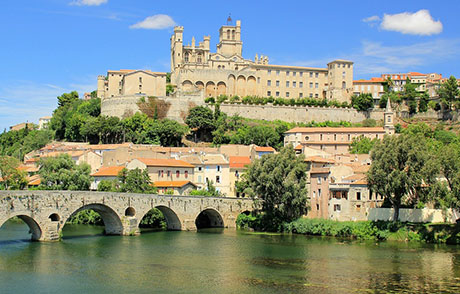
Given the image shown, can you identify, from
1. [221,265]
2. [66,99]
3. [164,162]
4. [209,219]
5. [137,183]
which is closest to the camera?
[221,265]

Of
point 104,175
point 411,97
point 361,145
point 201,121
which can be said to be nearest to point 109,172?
point 104,175

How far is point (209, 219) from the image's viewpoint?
59.3 m

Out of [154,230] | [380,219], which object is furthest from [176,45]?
[380,219]

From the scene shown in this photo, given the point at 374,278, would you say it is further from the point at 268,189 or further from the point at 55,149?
the point at 55,149

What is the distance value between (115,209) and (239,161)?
24882mm

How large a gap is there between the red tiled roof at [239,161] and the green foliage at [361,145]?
1425cm

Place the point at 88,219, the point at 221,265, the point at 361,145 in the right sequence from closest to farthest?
the point at 221,265 → the point at 88,219 → the point at 361,145

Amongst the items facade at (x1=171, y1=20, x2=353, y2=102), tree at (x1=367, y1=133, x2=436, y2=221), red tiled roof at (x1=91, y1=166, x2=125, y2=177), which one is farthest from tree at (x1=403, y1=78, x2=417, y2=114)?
red tiled roof at (x1=91, y1=166, x2=125, y2=177)

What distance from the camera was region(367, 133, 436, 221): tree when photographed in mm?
46906

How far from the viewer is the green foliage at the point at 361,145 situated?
74.5 meters

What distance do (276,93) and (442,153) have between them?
63.4 metres

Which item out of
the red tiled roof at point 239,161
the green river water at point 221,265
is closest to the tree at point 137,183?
the green river water at point 221,265

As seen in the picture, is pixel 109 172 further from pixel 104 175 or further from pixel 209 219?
pixel 209 219

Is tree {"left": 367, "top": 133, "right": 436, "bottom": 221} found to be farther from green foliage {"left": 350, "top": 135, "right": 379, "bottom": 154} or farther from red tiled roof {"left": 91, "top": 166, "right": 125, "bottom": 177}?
red tiled roof {"left": 91, "top": 166, "right": 125, "bottom": 177}
